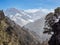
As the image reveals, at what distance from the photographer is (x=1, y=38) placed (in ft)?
351

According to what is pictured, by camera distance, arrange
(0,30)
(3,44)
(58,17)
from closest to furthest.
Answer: (58,17), (3,44), (0,30)

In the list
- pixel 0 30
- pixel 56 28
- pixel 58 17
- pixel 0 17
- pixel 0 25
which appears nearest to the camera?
pixel 56 28

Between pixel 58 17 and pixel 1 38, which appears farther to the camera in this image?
pixel 1 38

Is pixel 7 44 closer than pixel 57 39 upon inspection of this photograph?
No

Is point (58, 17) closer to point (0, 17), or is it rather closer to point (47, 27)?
point (47, 27)

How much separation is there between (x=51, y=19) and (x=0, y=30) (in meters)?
37.7

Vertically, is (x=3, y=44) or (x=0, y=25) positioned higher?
(x=0, y=25)

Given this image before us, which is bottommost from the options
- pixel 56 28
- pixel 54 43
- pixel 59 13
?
pixel 54 43

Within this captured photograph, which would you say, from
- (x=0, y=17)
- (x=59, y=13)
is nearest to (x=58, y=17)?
(x=59, y=13)

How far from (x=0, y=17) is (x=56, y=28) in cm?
6774

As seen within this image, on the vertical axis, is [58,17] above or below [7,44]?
above

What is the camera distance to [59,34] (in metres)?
70.4

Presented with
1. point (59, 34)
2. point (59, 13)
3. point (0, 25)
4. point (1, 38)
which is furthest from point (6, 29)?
point (59, 34)

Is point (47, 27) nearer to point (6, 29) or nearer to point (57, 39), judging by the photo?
point (57, 39)
